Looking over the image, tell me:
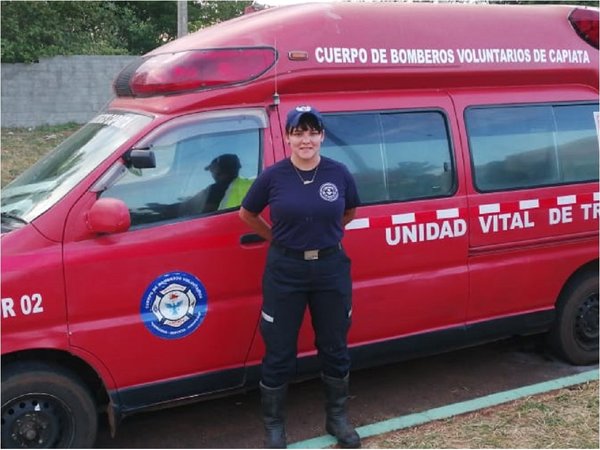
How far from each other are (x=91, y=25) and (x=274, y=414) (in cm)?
1481

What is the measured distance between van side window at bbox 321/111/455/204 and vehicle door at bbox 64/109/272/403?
1.61ft

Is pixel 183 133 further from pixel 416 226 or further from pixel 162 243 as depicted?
pixel 416 226

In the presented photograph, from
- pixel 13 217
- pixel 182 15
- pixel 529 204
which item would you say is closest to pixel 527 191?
pixel 529 204

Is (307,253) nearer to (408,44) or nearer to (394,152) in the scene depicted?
(394,152)

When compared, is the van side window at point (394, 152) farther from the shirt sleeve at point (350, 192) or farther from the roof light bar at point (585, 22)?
the roof light bar at point (585, 22)

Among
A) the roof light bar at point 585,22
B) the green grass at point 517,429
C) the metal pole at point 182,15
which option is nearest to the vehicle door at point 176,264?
the green grass at point 517,429

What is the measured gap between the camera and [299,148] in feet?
10.9

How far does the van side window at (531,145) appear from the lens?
430 cm

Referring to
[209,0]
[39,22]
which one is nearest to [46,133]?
[39,22]

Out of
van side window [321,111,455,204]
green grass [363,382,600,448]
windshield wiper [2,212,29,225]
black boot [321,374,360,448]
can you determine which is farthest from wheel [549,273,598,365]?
windshield wiper [2,212,29,225]

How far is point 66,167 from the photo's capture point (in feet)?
11.8

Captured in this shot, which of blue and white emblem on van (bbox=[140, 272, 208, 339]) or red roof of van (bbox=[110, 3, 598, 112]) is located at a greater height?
red roof of van (bbox=[110, 3, 598, 112])

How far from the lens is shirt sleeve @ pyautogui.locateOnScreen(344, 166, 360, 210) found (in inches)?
136

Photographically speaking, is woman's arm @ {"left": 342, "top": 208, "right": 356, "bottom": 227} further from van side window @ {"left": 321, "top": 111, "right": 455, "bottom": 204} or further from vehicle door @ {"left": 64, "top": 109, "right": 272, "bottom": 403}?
vehicle door @ {"left": 64, "top": 109, "right": 272, "bottom": 403}
